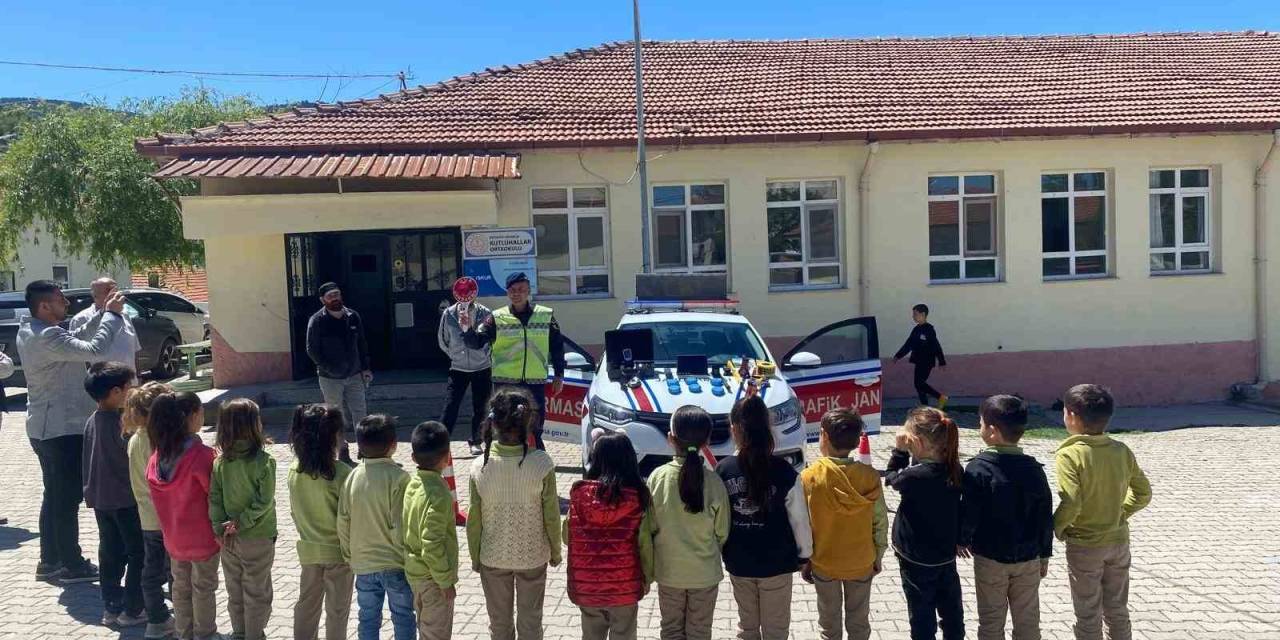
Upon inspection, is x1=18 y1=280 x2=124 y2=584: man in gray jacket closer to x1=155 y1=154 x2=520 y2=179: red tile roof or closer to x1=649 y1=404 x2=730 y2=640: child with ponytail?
x1=649 y1=404 x2=730 y2=640: child with ponytail

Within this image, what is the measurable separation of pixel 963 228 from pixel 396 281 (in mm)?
8177

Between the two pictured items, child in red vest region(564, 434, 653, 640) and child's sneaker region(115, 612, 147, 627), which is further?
child's sneaker region(115, 612, 147, 627)

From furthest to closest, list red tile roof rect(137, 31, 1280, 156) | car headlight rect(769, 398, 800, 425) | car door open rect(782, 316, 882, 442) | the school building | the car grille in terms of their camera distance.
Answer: the school building < red tile roof rect(137, 31, 1280, 156) < car door open rect(782, 316, 882, 442) < car headlight rect(769, 398, 800, 425) < the car grille

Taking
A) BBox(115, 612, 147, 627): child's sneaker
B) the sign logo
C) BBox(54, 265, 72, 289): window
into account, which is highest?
BBox(54, 265, 72, 289): window

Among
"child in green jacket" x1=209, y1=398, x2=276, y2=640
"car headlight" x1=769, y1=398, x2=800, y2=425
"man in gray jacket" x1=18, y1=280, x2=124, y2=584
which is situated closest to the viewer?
"child in green jacket" x1=209, y1=398, x2=276, y2=640

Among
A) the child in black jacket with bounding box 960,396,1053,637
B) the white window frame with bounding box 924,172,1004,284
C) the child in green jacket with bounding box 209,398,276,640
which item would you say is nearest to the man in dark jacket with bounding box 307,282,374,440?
the child in green jacket with bounding box 209,398,276,640

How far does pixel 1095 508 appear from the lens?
14.5 feet

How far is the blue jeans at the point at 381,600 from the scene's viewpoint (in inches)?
173

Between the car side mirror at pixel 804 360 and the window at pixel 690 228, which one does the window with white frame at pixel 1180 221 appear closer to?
the window at pixel 690 228

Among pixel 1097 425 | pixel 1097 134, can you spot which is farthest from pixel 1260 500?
pixel 1097 134

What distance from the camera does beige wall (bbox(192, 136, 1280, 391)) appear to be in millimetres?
13680

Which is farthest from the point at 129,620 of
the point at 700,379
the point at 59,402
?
the point at 700,379

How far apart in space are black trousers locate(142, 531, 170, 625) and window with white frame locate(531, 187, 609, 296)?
9.17 metres

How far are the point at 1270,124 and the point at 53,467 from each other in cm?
1493
